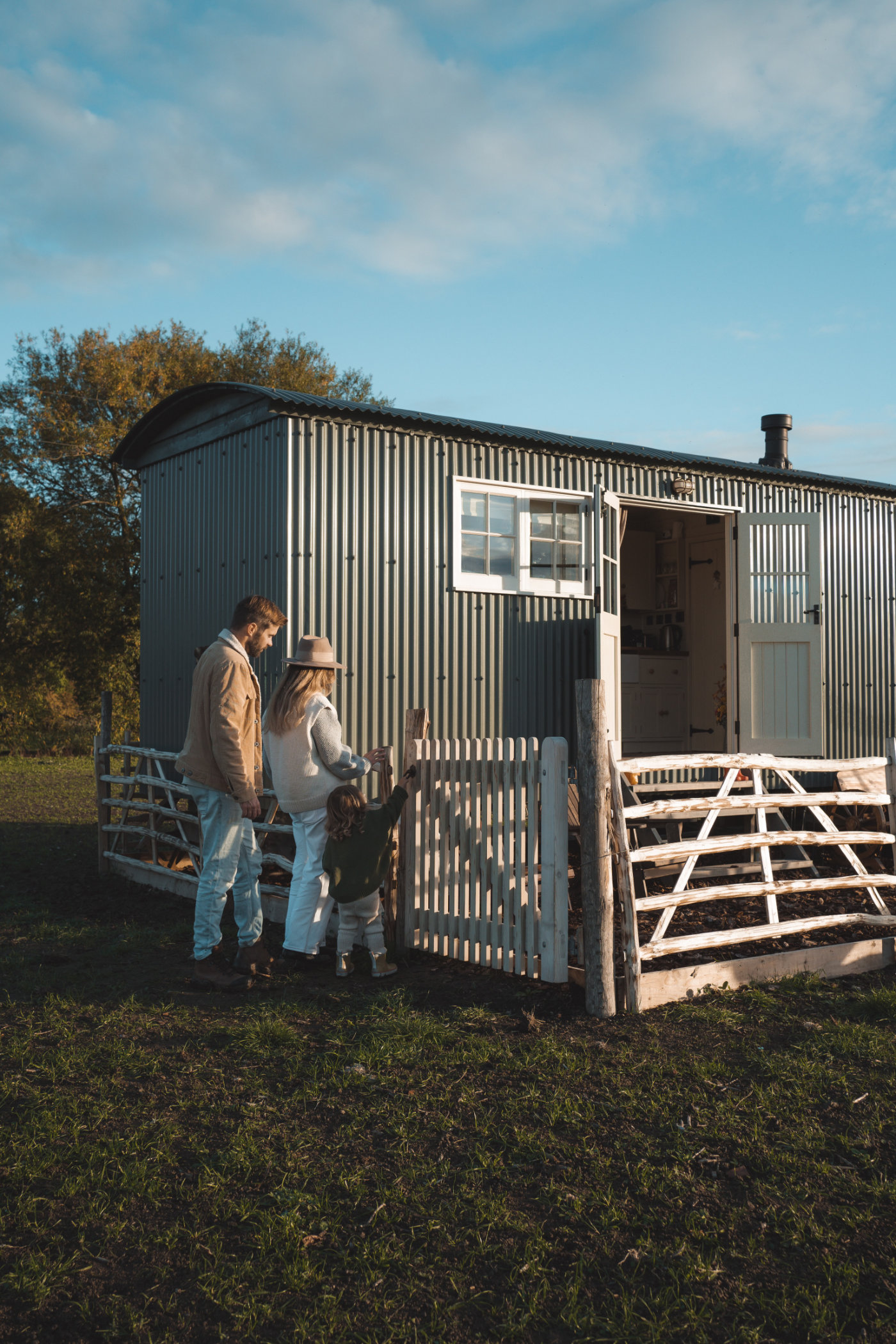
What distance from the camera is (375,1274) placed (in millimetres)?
2742

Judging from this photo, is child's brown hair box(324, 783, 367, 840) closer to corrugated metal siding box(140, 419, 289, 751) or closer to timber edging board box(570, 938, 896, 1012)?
timber edging board box(570, 938, 896, 1012)

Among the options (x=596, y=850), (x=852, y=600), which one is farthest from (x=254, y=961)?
(x=852, y=600)

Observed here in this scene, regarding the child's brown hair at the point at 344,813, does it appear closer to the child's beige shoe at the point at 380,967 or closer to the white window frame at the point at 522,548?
the child's beige shoe at the point at 380,967

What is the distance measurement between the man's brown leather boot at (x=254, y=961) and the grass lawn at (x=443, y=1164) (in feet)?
0.62

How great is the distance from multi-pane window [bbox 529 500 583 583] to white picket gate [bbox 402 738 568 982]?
3.93 metres

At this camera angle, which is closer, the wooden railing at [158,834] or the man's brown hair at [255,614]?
the man's brown hair at [255,614]

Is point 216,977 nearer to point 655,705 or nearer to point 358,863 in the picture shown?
point 358,863

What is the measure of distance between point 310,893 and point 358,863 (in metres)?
0.37

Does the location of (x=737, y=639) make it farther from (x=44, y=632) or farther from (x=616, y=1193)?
(x=44, y=632)

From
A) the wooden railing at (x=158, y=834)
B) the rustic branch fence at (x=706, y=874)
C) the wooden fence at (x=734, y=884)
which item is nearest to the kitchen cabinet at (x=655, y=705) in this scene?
the rustic branch fence at (x=706, y=874)

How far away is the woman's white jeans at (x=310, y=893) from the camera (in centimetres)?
578

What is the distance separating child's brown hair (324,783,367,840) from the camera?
222 inches

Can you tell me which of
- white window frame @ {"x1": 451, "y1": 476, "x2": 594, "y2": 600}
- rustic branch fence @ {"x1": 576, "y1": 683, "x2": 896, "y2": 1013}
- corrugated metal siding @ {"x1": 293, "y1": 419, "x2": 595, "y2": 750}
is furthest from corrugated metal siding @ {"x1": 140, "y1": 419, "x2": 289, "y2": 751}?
rustic branch fence @ {"x1": 576, "y1": 683, "x2": 896, "y2": 1013}

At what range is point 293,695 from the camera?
5805mm
